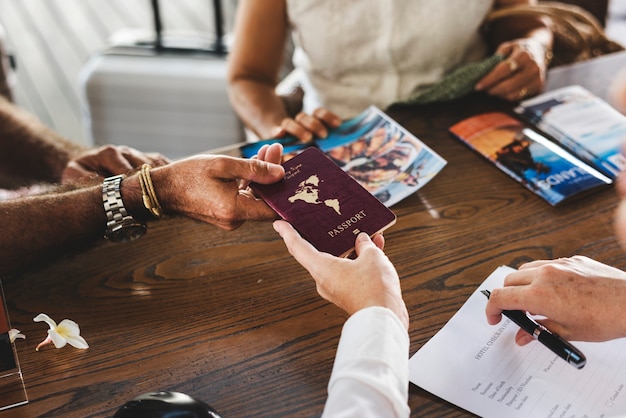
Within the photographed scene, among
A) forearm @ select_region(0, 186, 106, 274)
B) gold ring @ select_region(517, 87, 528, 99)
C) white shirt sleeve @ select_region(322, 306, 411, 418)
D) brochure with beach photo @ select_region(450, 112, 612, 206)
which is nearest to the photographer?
white shirt sleeve @ select_region(322, 306, 411, 418)

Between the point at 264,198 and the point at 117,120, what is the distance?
4.95 ft

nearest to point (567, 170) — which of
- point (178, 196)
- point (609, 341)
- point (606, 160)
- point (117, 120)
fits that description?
point (606, 160)

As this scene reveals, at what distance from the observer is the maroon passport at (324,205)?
0.85 meters

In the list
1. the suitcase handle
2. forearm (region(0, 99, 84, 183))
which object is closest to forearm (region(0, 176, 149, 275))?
forearm (region(0, 99, 84, 183))

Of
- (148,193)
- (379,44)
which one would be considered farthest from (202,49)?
(148,193)

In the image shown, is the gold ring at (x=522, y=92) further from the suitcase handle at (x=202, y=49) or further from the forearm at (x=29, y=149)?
the suitcase handle at (x=202, y=49)

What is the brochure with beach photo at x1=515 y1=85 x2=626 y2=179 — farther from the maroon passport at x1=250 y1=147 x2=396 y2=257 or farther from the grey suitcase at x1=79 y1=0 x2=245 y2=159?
the grey suitcase at x1=79 y1=0 x2=245 y2=159

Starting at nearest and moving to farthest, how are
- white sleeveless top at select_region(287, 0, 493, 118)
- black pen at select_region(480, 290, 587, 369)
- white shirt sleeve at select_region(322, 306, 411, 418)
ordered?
white shirt sleeve at select_region(322, 306, 411, 418) → black pen at select_region(480, 290, 587, 369) → white sleeveless top at select_region(287, 0, 493, 118)

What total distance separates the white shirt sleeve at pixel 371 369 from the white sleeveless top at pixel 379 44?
0.93m

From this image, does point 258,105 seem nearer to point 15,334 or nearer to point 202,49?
point 15,334

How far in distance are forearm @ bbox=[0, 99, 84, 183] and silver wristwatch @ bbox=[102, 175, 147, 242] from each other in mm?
494

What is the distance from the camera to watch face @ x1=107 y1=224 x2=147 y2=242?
0.98 meters

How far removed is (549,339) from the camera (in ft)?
2.55

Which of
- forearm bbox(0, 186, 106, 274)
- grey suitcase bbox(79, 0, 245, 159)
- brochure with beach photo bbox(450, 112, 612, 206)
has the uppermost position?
forearm bbox(0, 186, 106, 274)
